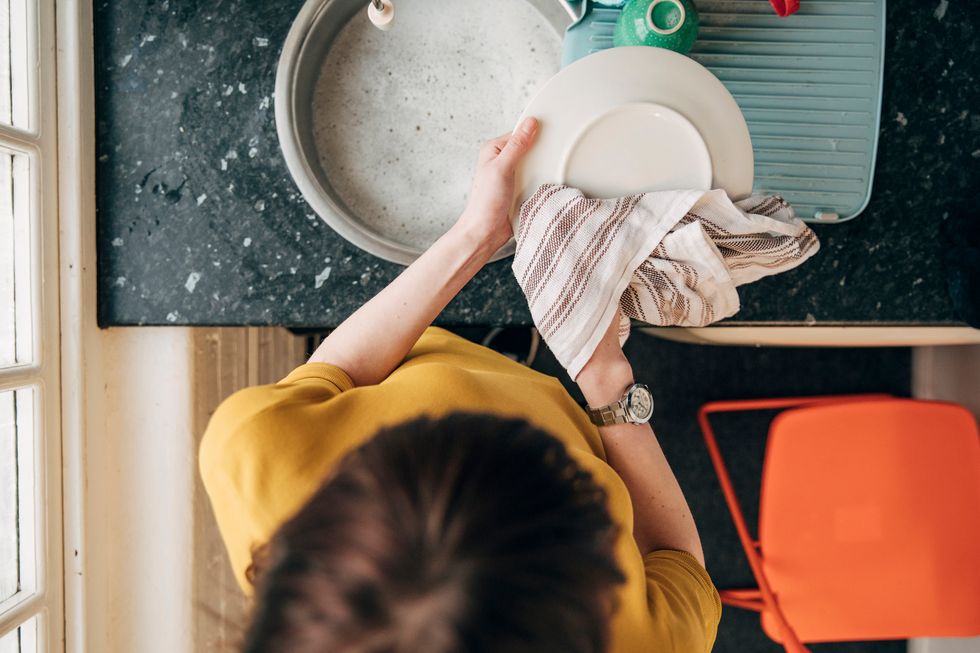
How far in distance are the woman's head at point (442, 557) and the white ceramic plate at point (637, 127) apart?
0.33 m

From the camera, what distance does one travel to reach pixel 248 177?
75cm

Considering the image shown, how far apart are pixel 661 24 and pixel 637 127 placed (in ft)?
0.39

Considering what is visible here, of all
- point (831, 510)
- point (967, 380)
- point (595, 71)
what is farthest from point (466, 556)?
point (967, 380)

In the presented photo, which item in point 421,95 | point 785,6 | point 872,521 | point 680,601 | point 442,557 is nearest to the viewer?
point 442,557

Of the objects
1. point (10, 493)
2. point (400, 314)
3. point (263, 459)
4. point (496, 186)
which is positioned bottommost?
point (10, 493)

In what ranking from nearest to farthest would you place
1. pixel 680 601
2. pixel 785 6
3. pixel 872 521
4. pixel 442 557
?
1. pixel 442 557
2. pixel 680 601
3. pixel 785 6
4. pixel 872 521

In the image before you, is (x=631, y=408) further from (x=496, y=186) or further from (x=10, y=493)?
(x=10, y=493)

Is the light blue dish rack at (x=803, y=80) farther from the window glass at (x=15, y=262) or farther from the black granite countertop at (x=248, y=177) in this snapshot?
the window glass at (x=15, y=262)

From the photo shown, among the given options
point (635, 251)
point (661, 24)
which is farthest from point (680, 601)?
point (661, 24)

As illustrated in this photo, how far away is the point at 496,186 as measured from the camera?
0.64m

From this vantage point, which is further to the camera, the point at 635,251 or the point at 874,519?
the point at 874,519

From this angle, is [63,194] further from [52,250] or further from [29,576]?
[29,576]

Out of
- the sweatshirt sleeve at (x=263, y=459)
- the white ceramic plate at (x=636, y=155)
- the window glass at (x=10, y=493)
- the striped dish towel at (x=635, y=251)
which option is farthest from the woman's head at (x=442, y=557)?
the window glass at (x=10, y=493)

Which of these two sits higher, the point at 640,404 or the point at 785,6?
the point at 785,6
